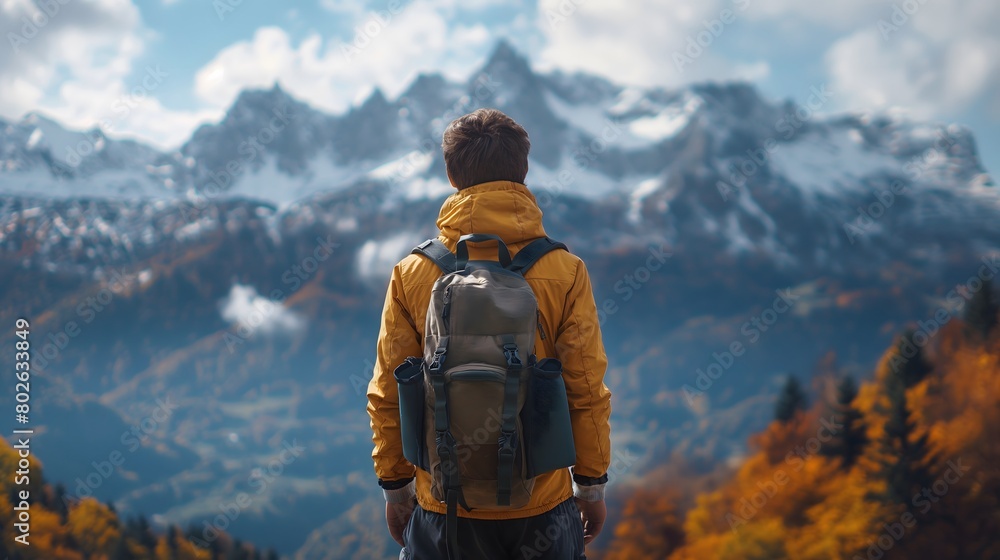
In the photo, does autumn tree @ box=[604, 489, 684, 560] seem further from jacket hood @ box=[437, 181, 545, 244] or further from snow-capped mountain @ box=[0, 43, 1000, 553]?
jacket hood @ box=[437, 181, 545, 244]

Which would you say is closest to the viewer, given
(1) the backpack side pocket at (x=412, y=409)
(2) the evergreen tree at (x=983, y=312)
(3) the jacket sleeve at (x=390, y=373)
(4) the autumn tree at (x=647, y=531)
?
(1) the backpack side pocket at (x=412, y=409)

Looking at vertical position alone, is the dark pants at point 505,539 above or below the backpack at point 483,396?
below

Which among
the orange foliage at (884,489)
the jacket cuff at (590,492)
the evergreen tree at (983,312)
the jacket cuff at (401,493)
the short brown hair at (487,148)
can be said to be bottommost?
the jacket cuff at (590,492)

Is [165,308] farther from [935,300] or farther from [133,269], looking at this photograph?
[935,300]

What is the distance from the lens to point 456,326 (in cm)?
271

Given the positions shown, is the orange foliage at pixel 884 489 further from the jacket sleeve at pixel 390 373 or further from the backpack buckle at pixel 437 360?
the backpack buckle at pixel 437 360

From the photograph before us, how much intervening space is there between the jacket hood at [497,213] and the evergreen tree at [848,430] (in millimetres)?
44546

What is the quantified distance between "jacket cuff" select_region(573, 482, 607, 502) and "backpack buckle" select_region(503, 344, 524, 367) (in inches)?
32.7

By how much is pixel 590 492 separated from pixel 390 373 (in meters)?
1.13

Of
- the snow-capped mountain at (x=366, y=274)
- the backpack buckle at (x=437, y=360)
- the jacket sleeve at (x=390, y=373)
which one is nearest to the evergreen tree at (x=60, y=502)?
the jacket sleeve at (x=390, y=373)

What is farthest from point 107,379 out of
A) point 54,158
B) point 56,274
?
point 54,158

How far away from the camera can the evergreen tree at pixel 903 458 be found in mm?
34219

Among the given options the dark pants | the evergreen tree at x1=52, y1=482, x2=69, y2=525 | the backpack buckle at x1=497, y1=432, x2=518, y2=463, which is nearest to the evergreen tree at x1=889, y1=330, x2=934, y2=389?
the dark pants

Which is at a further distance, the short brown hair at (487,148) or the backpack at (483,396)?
the short brown hair at (487,148)
